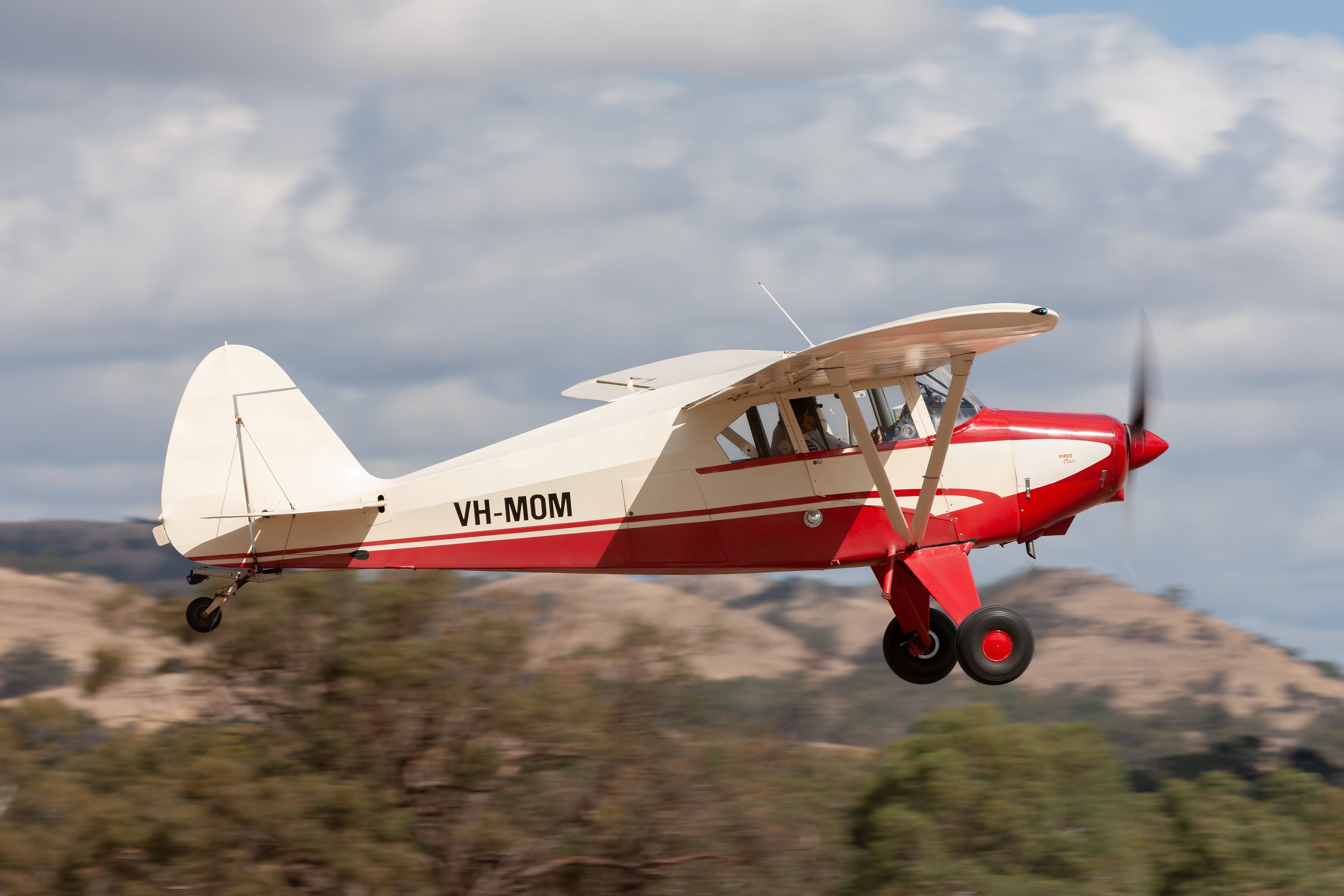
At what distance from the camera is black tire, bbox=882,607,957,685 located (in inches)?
451

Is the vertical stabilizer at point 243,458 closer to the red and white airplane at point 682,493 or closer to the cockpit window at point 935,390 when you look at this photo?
the red and white airplane at point 682,493

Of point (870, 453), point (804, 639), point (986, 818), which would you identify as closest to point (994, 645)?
point (870, 453)

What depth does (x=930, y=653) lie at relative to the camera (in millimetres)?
11469

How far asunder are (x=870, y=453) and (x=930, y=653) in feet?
7.94

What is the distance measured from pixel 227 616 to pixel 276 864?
4.81 metres

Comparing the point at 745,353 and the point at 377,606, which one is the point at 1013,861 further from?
the point at 745,353

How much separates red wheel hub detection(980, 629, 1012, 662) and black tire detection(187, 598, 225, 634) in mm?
6358

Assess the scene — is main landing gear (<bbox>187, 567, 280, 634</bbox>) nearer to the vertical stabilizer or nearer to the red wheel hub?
the vertical stabilizer

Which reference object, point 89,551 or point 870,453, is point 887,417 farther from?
point 89,551

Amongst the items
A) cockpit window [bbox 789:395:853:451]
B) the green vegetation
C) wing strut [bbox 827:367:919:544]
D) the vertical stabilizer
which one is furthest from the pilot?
the green vegetation

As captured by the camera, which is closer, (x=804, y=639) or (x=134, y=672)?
(x=134, y=672)

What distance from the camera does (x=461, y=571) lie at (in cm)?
1068

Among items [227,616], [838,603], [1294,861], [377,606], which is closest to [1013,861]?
[1294,861]

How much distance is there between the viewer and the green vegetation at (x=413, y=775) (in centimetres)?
1695
